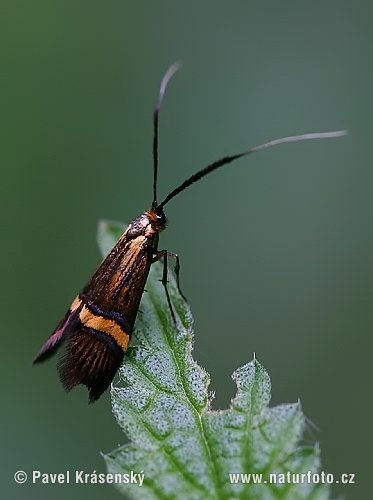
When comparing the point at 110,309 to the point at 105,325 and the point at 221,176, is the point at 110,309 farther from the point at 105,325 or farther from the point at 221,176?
the point at 221,176

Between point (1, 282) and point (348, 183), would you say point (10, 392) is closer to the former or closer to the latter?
point (1, 282)

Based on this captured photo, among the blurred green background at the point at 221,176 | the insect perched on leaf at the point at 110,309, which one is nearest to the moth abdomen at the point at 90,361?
the insect perched on leaf at the point at 110,309

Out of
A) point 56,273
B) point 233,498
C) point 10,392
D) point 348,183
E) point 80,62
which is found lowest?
point 10,392

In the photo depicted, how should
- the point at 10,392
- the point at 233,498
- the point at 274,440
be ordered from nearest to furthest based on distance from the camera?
the point at 233,498 → the point at 274,440 → the point at 10,392

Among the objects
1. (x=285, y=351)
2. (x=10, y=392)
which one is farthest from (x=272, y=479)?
(x=285, y=351)

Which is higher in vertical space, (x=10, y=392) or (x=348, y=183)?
(x=348, y=183)

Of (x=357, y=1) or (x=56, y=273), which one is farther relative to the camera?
(x=357, y=1)

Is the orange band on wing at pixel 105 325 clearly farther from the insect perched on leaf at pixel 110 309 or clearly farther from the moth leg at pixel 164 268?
the moth leg at pixel 164 268

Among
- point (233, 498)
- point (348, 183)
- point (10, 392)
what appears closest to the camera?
point (233, 498)
